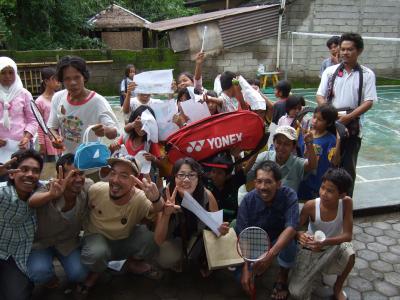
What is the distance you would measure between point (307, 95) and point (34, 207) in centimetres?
1229

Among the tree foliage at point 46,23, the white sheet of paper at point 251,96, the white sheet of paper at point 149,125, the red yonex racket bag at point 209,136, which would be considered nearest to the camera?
the red yonex racket bag at point 209,136

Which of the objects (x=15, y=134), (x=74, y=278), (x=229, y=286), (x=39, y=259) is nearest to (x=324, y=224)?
(x=229, y=286)

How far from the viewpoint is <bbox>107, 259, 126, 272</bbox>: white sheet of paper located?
3513 mm

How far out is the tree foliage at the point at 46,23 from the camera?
46.6 ft

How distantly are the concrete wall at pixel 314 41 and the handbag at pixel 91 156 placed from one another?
466 inches

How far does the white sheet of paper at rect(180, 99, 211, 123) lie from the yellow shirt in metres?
1.01

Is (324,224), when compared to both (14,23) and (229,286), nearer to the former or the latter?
(229,286)

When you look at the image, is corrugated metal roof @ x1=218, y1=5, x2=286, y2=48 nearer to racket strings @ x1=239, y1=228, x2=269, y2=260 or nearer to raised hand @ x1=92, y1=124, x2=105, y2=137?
raised hand @ x1=92, y1=124, x2=105, y2=137

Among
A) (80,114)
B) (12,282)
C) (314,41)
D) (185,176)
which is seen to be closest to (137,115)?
(80,114)

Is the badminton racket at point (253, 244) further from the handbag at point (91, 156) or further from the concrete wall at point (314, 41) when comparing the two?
the concrete wall at point (314, 41)

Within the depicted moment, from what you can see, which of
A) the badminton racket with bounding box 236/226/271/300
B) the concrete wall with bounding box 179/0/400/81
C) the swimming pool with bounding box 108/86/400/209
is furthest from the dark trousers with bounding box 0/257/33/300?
the concrete wall with bounding box 179/0/400/81

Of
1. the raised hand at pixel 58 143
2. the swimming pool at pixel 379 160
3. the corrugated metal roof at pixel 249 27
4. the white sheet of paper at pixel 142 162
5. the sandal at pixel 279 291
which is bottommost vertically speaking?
the sandal at pixel 279 291

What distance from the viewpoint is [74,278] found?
10.3 feet

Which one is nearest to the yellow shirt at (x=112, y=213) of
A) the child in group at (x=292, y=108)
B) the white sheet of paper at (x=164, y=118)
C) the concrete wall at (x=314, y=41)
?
the white sheet of paper at (x=164, y=118)
